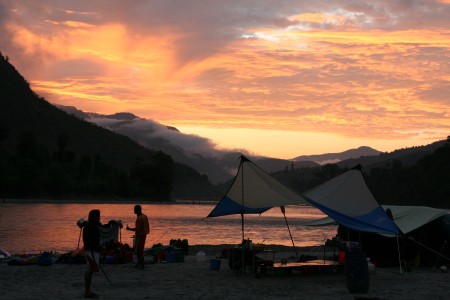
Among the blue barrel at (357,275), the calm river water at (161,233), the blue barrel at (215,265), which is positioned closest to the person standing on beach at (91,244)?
the blue barrel at (357,275)

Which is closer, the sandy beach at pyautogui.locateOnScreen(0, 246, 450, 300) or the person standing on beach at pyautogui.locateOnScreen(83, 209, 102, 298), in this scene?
the person standing on beach at pyautogui.locateOnScreen(83, 209, 102, 298)

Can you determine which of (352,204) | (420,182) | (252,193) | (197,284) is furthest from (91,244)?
(420,182)

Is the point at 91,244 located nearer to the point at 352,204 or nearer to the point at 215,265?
the point at 215,265

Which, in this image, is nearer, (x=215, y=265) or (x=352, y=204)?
(x=215, y=265)

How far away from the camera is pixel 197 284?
52.5 feet

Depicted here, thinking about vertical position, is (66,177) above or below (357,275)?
above

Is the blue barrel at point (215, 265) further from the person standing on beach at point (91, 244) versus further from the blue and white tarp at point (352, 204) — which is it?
the person standing on beach at point (91, 244)

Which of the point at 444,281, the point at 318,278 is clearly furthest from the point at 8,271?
the point at 444,281

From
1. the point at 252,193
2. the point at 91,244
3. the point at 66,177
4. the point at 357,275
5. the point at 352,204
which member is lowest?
the point at 357,275

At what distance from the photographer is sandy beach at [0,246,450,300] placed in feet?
46.9

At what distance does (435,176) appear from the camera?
14488 cm

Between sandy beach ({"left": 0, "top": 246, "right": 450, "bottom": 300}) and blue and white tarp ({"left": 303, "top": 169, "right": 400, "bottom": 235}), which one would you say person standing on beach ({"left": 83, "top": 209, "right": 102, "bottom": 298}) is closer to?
sandy beach ({"left": 0, "top": 246, "right": 450, "bottom": 300})

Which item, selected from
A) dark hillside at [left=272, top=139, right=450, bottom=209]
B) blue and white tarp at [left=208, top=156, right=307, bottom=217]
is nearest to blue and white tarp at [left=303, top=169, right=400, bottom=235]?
blue and white tarp at [left=208, top=156, right=307, bottom=217]

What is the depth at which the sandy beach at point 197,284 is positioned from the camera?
1429 cm
